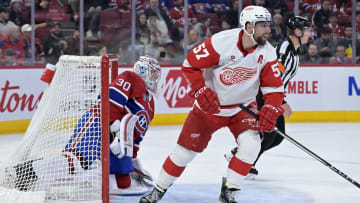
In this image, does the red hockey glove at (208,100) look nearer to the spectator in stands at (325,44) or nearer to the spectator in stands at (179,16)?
the spectator in stands at (179,16)

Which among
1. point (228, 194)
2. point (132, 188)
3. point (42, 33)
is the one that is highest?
point (42, 33)

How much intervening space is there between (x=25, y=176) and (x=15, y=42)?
4.16m

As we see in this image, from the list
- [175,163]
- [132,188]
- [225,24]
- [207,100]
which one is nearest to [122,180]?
[132,188]

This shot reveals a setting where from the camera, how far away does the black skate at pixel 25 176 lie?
3332 millimetres

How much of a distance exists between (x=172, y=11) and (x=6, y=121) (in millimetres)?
2623

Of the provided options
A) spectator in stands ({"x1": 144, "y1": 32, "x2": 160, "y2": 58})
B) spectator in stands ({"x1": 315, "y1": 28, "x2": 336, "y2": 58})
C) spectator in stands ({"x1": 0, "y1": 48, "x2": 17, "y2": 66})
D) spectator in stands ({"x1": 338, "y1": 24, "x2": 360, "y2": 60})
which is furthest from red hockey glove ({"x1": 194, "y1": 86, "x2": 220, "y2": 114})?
spectator in stands ({"x1": 338, "y1": 24, "x2": 360, "y2": 60})

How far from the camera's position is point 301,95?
24.5 ft

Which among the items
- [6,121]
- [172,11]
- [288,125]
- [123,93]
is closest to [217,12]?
[172,11]

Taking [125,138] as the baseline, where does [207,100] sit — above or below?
above

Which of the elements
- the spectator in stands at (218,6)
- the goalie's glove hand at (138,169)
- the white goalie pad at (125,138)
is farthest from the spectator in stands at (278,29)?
the white goalie pad at (125,138)

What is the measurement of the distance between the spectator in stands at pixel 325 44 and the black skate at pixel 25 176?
213 inches

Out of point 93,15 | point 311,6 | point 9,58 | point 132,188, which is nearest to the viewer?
point 132,188

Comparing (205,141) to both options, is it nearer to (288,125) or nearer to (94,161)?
(94,161)

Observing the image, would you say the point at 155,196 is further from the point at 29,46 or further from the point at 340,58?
the point at 340,58
